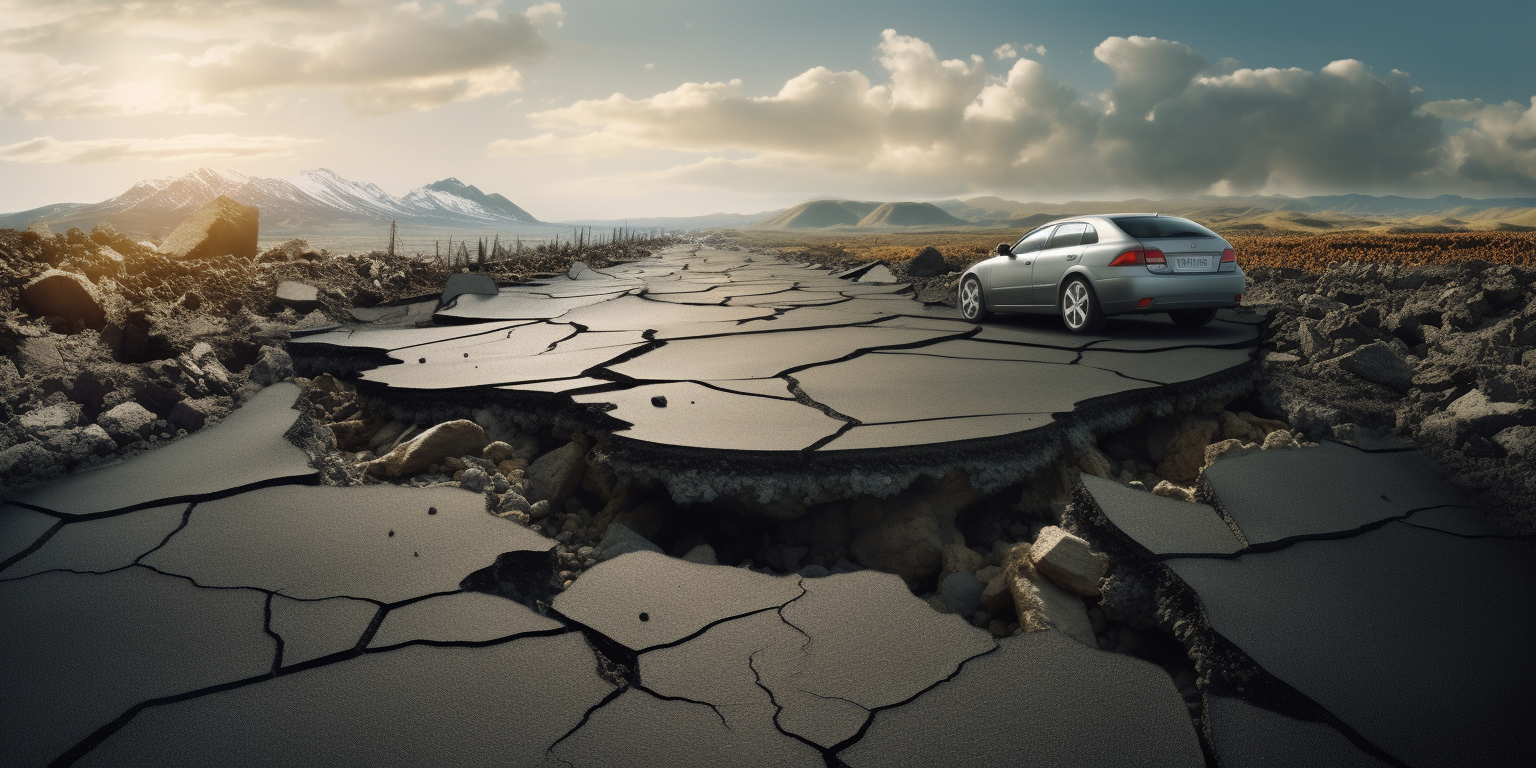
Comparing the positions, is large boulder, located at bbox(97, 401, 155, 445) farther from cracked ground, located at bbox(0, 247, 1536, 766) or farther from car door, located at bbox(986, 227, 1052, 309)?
car door, located at bbox(986, 227, 1052, 309)

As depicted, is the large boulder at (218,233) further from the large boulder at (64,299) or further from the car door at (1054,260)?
the car door at (1054,260)

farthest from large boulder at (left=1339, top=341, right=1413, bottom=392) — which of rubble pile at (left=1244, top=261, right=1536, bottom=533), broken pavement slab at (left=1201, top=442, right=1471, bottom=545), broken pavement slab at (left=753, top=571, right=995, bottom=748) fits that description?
broken pavement slab at (left=753, top=571, right=995, bottom=748)

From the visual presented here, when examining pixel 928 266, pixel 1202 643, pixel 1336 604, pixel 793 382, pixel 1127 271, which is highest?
pixel 928 266

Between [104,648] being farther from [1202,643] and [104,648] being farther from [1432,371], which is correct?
[1432,371]

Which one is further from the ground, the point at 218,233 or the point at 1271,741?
the point at 218,233

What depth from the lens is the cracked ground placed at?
159 cm

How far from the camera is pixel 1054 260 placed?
7.18 metres

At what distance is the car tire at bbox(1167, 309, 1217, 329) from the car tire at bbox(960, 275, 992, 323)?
1937mm

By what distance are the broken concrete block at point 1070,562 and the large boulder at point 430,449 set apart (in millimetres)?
2738

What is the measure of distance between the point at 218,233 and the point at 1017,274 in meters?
9.36

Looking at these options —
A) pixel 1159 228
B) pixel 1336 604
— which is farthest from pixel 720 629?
pixel 1159 228

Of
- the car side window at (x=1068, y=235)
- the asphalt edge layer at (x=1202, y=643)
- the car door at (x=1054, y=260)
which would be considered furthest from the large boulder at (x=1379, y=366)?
the car side window at (x=1068, y=235)

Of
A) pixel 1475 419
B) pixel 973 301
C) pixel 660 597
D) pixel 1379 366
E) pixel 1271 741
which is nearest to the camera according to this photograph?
pixel 1271 741

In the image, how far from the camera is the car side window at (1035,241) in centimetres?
749
